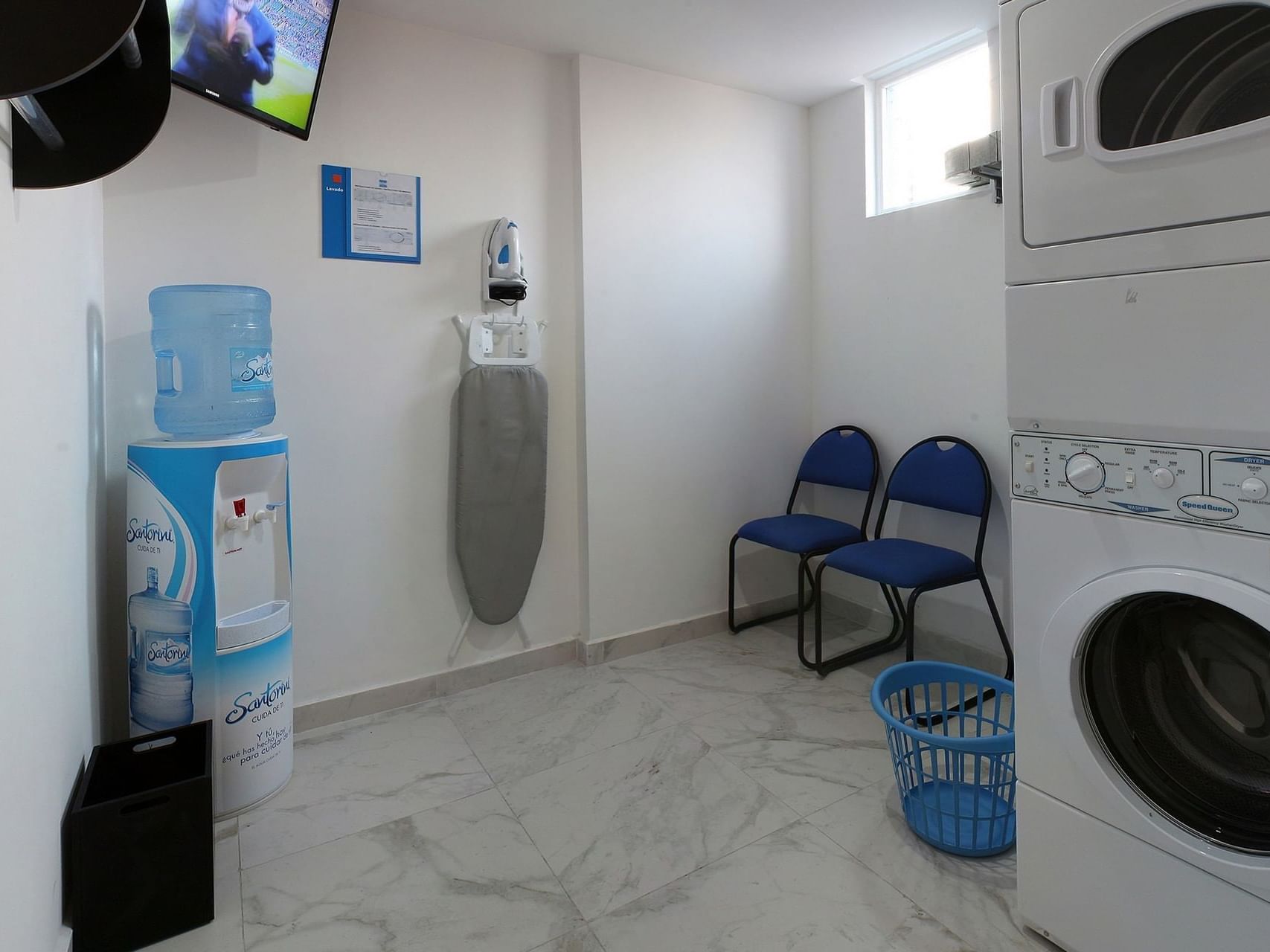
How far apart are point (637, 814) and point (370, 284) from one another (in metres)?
1.79

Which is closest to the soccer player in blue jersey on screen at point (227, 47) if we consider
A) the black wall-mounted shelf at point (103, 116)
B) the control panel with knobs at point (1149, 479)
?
the black wall-mounted shelf at point (103, 116)

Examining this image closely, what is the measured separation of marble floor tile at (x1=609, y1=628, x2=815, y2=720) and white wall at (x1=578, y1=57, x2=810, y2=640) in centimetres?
16

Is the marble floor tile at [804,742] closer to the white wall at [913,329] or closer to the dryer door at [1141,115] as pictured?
the white wall at [913,329]

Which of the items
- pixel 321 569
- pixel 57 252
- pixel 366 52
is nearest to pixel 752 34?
pixel 366 52

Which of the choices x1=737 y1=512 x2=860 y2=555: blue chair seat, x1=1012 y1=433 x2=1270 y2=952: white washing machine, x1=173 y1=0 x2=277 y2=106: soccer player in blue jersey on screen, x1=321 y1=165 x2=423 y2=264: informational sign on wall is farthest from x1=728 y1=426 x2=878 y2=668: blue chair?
x1=173 y1=0 x2=277 y2=106: soccer player in blue jersey on screen

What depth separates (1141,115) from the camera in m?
1.15

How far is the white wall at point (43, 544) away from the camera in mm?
1010

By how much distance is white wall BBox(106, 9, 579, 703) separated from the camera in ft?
6.51

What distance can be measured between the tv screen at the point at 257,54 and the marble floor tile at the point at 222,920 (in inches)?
69.5

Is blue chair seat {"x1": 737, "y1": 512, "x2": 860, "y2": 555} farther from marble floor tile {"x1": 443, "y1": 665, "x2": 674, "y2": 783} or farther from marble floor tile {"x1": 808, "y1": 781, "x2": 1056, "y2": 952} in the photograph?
marble floor tile {"x1": 808, "y1": 781, "x2": 1056, "y2": 952}

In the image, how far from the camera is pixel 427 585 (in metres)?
2.46

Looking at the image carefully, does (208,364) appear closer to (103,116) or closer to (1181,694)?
(103,116)

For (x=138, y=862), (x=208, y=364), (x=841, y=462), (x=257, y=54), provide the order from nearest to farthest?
(x=138, y=862) < (x=257, y=54) < (x=208, y=364) < (x=841, y=462)

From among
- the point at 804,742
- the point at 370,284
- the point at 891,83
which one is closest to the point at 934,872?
the point at 804,742
